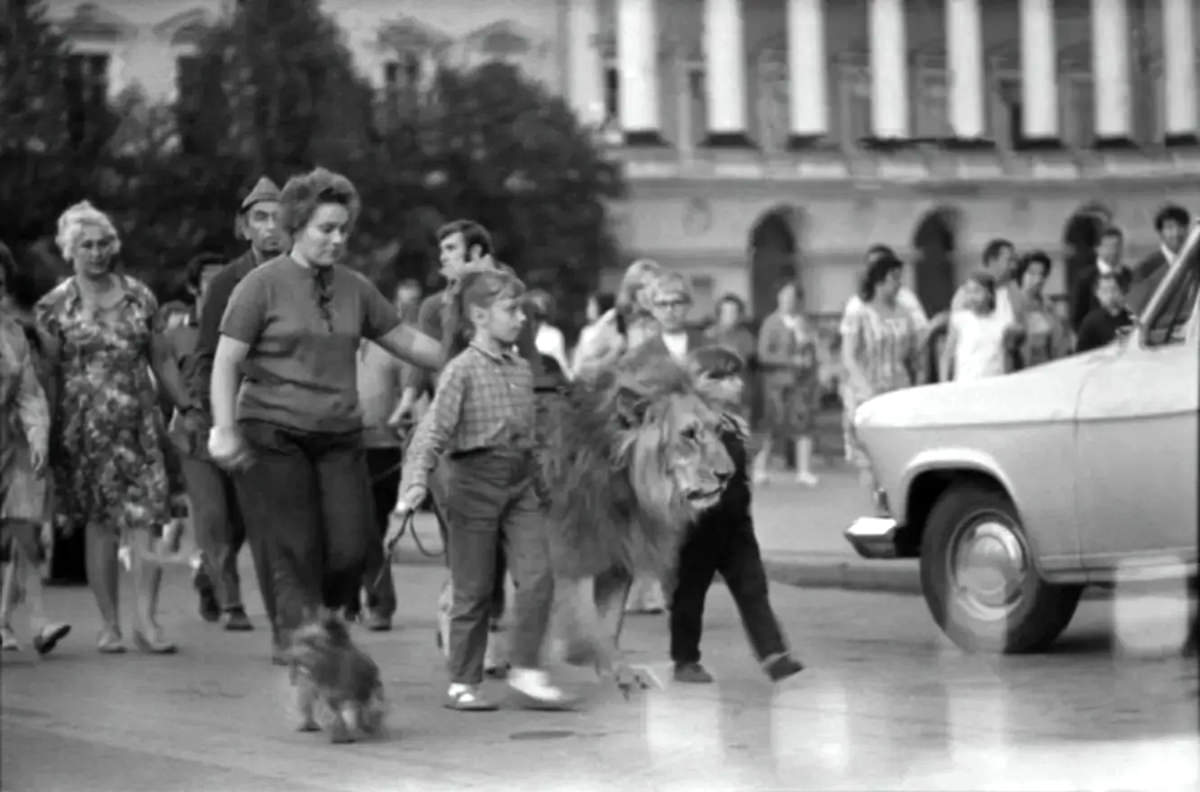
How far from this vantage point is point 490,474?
962 cm

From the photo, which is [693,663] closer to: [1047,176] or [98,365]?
[98,365]

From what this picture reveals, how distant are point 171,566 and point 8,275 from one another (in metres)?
6.24

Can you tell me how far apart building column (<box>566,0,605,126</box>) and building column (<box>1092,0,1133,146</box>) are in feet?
184

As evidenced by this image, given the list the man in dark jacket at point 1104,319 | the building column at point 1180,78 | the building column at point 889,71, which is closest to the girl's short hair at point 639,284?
the building column at point 1180,78

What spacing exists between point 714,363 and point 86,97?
4805cm

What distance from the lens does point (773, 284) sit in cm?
8469

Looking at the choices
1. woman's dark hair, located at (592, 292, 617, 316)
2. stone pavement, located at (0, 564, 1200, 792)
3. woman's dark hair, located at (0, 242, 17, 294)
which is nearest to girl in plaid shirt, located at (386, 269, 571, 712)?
stone pavement, located at (0, 564, 1200, 792)

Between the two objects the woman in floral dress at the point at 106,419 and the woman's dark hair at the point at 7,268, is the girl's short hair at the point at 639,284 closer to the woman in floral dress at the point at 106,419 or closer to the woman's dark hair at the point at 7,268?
the woman in floral dress at the point at 106,419

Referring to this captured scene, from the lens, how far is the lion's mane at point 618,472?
9.05 meters

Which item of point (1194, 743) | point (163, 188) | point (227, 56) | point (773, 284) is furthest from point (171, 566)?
point (773, 284)

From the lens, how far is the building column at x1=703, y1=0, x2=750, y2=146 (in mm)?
83688

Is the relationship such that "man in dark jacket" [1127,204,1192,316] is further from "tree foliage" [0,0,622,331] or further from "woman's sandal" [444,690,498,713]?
"tree foliage" [0,0,622,331]

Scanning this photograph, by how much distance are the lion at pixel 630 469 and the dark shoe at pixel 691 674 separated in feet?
2.63

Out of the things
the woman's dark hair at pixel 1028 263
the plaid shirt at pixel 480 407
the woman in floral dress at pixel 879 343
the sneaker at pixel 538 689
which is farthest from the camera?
the woman's dark hair at pixel 1028 263
